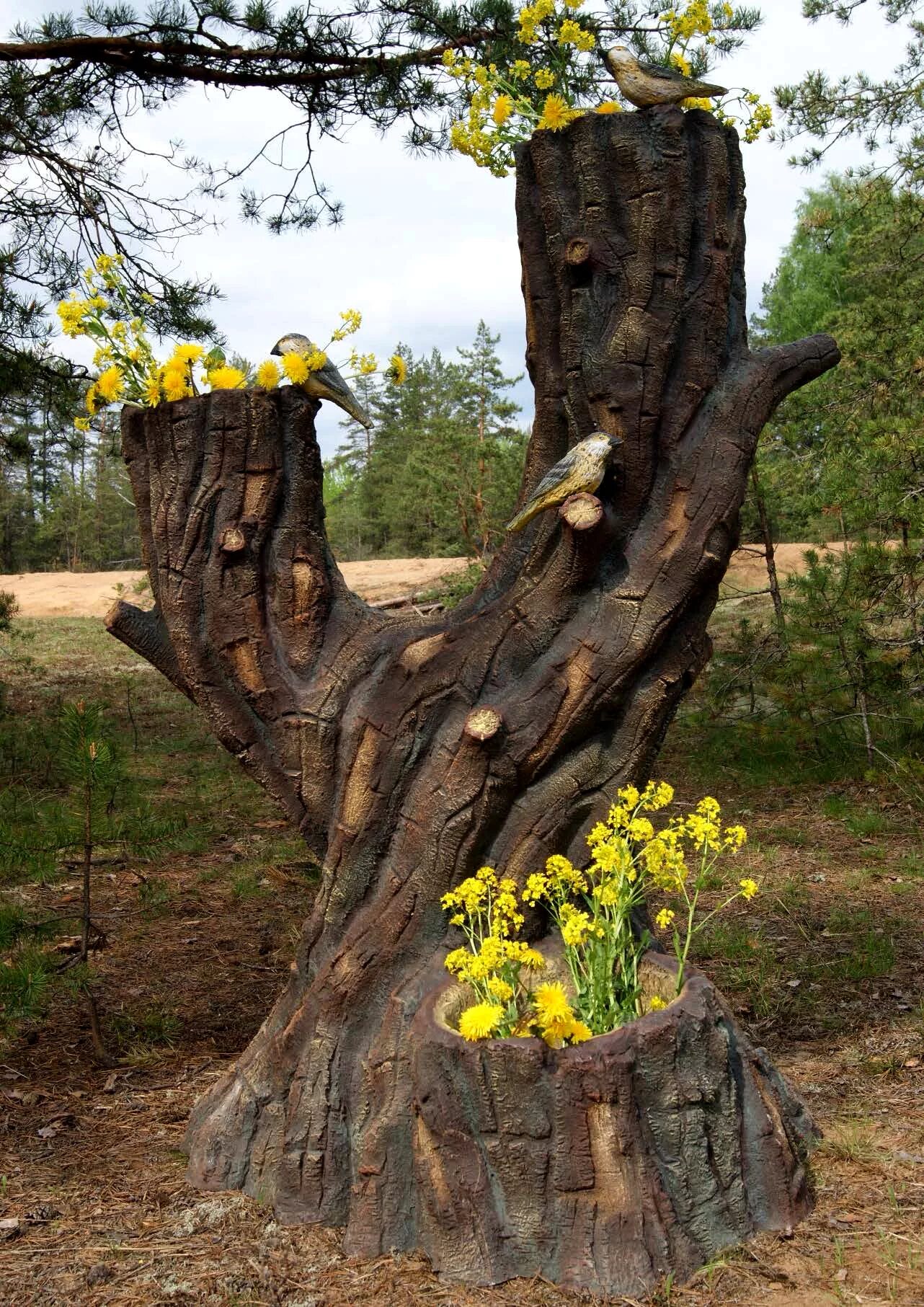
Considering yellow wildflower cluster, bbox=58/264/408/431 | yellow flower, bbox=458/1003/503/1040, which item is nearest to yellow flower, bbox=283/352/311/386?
yellow wildflower cluster, bbox=58/264/408/431

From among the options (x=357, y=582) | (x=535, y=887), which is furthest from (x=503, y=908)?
(x=357, y=582)

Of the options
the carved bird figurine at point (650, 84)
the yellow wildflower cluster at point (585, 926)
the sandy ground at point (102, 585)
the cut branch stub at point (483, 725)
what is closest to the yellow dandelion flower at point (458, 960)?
the yellow wildflower cluster at point (585, 926)

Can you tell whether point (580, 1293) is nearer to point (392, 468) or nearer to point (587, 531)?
point (587, 531)

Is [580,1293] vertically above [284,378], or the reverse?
[284,378]

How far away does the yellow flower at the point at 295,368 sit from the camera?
294cm

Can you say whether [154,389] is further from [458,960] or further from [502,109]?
[458,960]

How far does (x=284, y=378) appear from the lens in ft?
9.75

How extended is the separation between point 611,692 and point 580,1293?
1300 millimetres

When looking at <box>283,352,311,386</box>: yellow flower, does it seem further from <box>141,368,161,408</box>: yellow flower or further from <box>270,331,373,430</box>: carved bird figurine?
<box>141,368,161,408</box>: yellow flower

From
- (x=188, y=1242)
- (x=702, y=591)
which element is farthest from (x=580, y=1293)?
(x=702, y=591)

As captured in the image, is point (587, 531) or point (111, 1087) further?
point (111, 1087)

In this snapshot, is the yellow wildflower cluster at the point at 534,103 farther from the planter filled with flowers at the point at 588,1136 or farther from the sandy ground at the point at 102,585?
the sandy ground at the point at 102,585

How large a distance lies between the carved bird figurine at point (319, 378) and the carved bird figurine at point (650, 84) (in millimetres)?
1025

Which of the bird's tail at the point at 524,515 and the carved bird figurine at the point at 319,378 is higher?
the carved bird figurine at the point at 319,378
